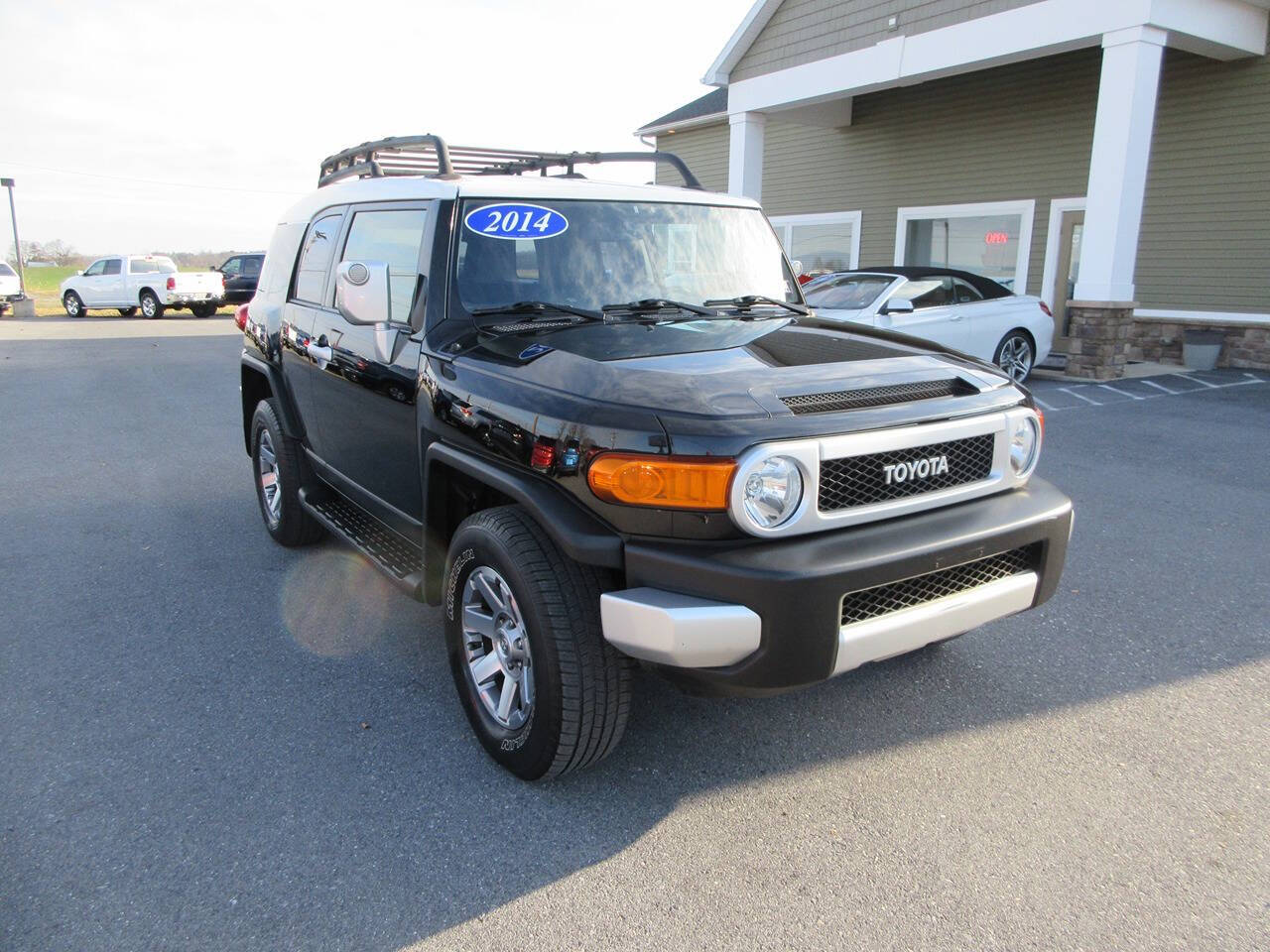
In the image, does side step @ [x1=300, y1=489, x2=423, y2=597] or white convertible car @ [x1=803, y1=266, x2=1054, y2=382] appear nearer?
side step @ [x1=300, y1=489, x2=423, y2=597]

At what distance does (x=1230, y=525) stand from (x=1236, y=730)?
293 cm

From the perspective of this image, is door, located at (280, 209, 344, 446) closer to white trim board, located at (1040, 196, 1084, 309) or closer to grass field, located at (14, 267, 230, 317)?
white trim board, located at (1040, 196, 1084, 309)

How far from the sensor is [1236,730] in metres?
3.26

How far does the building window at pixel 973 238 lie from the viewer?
14570 millimetres

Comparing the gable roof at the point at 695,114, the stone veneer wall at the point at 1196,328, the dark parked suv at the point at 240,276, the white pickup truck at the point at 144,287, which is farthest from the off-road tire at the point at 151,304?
the stone veneer wall at the point at 1196,328

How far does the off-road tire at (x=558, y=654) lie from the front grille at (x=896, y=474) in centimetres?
72

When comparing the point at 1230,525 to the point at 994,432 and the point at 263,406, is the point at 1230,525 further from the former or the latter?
the point at 263,406

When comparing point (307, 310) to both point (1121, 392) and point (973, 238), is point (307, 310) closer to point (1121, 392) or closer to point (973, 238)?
point (1121, 392)

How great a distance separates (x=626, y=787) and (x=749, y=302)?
210 cm

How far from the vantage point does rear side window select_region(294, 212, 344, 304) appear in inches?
177

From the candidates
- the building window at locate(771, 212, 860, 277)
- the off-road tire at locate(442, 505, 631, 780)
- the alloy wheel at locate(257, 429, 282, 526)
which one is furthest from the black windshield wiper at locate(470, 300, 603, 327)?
the building window at locate(771, 212, 860, 277)

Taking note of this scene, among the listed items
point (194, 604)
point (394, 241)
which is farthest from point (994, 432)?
point (194, 604)

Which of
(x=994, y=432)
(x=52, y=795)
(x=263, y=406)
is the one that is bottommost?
(x=52, y=795)

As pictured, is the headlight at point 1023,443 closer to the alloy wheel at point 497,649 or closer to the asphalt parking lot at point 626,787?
the asphalt parking lot at point 626,787
